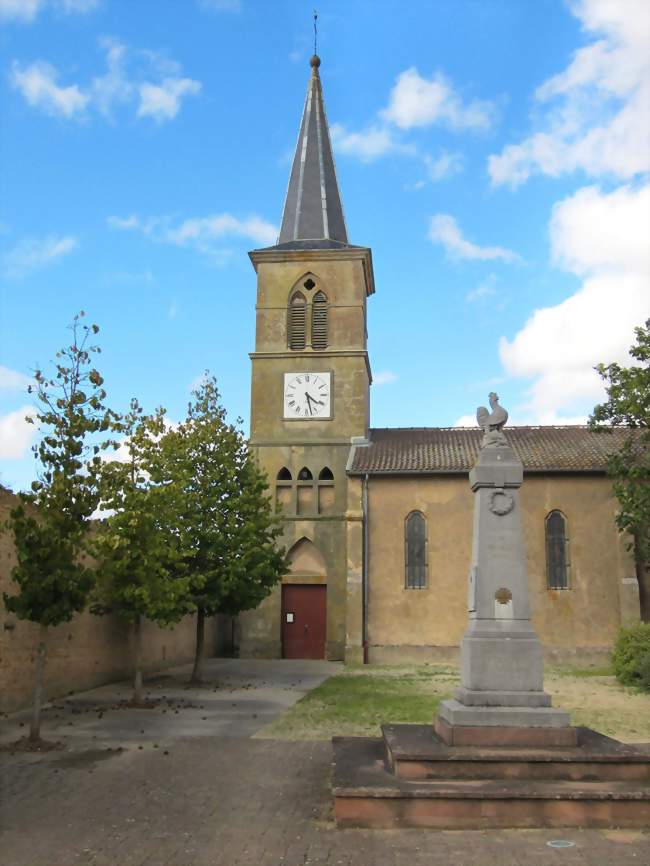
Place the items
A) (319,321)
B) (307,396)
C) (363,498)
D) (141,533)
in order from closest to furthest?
(141,533), (363,498), (307,396), (319,321)

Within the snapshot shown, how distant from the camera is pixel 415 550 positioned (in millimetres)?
27547

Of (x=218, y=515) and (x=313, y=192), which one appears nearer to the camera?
(x=218, y=515)

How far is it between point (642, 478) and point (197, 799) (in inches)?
725

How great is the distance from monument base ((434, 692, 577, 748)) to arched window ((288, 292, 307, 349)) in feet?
76.8

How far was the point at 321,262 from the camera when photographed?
32219mm

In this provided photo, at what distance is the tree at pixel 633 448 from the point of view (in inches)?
826

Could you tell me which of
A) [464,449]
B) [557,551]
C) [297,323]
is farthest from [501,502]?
[297,323]

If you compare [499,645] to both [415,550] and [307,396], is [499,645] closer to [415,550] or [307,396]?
[415,550]

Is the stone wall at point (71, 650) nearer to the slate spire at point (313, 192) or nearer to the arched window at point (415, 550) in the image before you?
the arched window at point (415, 550)

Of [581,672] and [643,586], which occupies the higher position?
[643,586]

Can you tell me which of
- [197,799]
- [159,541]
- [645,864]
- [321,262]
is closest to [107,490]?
[159,541]

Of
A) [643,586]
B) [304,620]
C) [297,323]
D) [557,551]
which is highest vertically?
[297,323]

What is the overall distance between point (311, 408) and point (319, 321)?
3.72 metres

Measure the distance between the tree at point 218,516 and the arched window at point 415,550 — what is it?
7470 mm
